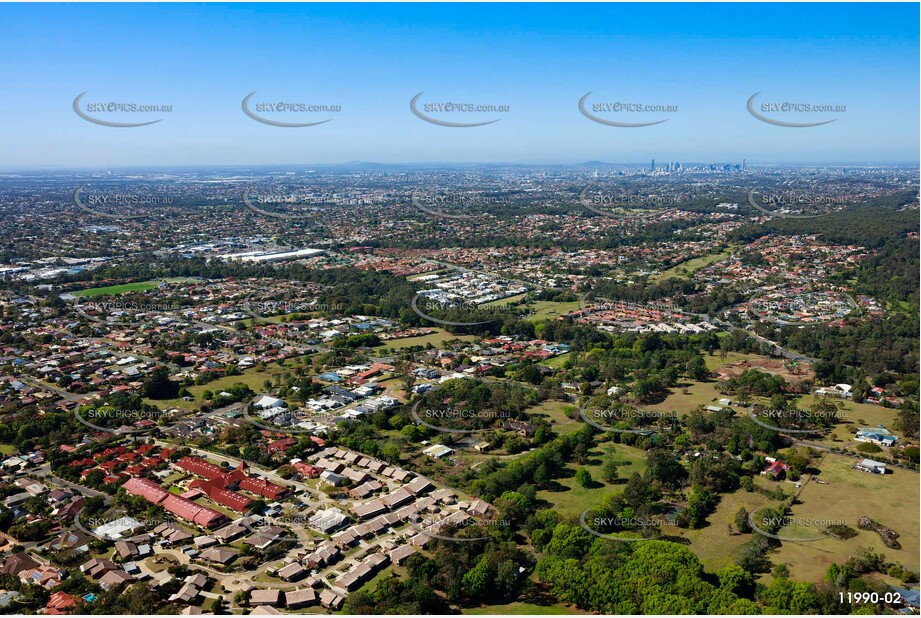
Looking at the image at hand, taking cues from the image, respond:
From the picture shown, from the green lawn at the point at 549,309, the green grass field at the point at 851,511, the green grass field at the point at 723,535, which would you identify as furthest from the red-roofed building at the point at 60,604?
the green lawn at the point at 549,309

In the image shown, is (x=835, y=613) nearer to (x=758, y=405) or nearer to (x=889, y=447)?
(x=889, y=447)

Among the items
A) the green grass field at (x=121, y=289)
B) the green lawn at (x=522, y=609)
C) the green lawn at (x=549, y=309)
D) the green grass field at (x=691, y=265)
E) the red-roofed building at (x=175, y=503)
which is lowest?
the green lawn at (x=522, y=609)

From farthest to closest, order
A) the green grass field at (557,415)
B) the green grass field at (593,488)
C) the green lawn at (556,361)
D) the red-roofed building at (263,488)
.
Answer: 1. the green lawn at (556,361)
2. the green grass field at (557,415)
3. the red-roofed building at (263,488)
4. the green grass field at (593,488)

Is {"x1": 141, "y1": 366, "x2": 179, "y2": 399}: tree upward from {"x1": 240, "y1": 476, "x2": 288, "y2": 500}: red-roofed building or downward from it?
upward

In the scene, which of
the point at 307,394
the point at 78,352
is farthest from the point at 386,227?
the point at 307,394

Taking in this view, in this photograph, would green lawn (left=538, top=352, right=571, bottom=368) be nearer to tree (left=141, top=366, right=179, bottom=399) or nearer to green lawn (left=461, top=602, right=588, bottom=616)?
tree (left=141, top=366, right=179, bottom=399)

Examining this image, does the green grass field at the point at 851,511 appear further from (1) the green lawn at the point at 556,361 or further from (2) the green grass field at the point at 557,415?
(1) the green lawn at the point at 556,361

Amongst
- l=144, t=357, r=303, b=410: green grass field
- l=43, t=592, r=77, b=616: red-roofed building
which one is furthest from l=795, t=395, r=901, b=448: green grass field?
l=43, t=592, r=77, b=616: red-roofed building

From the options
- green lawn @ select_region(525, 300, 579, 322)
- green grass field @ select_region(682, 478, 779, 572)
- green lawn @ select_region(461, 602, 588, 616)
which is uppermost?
green lawn @ select_region(525, 300, 579, 322)

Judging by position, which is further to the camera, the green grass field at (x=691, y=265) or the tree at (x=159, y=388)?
Result: the green grass field at (x=691, y=265)

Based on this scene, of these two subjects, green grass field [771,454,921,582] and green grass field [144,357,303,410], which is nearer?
green grass field [771,454,921,582]
